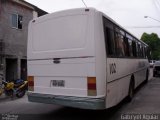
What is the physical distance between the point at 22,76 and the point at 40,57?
13324mm

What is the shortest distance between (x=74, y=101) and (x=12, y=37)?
13.2 m

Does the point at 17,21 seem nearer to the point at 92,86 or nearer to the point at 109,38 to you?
the point at 109,38

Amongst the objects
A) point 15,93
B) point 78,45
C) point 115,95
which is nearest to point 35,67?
point 78,45

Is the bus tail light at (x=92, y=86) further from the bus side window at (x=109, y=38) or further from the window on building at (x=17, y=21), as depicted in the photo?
the window on building at (x=17, y=21)

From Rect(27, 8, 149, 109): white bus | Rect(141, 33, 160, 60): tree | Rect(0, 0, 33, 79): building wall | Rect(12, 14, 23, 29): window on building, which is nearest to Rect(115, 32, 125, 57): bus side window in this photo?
Rect(27, 8, 149, 109): white bus

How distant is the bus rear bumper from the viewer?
6.86 m

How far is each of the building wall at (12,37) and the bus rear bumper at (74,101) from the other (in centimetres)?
1066

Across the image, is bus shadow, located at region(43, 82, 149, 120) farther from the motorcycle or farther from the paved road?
the motorcycle

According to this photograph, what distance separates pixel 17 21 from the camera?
2008 cm

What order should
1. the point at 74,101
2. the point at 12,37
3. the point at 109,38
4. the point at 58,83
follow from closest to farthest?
the point at 74,101 < the point at 58,83 < the point at 109,38 < the point at 12,37

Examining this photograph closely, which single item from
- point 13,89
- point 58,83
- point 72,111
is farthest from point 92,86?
point 13,89

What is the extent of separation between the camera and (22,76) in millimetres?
20875

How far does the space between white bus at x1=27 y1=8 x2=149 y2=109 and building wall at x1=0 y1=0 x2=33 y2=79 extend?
409 inches

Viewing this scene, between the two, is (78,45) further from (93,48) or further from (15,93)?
(15,93)
